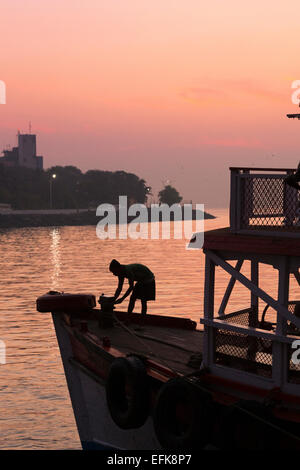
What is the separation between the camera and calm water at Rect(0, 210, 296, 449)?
68.4 ft

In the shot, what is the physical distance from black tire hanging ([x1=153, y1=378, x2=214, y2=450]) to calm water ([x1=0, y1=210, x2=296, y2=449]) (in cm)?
904

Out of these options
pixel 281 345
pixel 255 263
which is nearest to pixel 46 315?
pixel 255 263

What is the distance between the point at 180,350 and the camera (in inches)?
547

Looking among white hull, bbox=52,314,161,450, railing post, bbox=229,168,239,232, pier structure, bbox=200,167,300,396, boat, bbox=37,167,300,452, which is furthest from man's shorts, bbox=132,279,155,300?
railing post, bbox=229,168,239,232

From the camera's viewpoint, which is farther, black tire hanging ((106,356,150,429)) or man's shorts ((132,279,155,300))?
man's shorts ((132,279,155,300))

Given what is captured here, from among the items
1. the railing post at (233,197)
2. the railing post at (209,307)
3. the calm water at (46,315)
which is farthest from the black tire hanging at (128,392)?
the calm water at (46,315)

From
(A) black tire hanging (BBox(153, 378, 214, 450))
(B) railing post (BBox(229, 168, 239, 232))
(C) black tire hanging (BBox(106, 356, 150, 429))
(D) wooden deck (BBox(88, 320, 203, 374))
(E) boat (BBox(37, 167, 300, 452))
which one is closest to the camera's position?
(E) boat (BBox(37, 167, 300, 452))

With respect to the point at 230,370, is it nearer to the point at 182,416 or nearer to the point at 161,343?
the point at 182,416

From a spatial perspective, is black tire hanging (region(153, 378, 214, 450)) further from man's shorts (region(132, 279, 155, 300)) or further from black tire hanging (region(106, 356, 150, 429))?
man's shorts (region(132, 279, 155, 300))

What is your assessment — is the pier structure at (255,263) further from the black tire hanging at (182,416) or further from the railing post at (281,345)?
the black tire hanging at (182,416)

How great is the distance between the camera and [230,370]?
10.8 m

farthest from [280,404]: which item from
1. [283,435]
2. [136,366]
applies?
[136,366]

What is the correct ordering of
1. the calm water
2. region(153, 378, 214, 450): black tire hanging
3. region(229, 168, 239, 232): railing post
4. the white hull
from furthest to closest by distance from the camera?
the calm water, the white hull, region(229, 168, 239, 232): railing post, region(153, 378, 214, 450): black tire hanging
